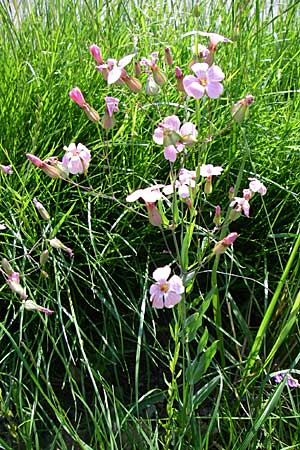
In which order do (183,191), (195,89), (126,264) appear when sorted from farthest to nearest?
1. (126,264)
2. (183,191)
3. (195,89)

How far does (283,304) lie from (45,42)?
91cm

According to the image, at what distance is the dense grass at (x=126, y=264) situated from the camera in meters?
1.24

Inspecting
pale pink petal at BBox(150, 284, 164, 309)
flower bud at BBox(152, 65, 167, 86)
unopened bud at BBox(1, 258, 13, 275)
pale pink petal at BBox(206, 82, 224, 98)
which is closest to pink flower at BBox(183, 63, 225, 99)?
pale pink petal at BBox(206, 82, 224, 98)

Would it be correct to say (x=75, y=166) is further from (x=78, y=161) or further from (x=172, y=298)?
(x=172, y=298)

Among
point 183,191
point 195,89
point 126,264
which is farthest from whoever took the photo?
point 126,264

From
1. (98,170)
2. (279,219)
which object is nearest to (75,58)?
(98,170)

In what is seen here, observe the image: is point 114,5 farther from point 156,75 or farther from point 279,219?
point 156,75

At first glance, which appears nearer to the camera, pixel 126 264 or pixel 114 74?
pixel 114 74

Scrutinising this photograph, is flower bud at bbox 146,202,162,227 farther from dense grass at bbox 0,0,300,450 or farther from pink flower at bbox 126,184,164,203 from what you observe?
dense grass at bbox 0,0,300,450

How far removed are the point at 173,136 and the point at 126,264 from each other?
1.79 ft

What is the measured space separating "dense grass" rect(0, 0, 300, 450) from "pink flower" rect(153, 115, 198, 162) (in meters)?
0.29

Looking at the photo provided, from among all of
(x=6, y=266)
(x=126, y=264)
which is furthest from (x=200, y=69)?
(x=126, y=264)

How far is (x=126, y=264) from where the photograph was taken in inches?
53.9

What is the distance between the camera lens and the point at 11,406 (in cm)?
131
